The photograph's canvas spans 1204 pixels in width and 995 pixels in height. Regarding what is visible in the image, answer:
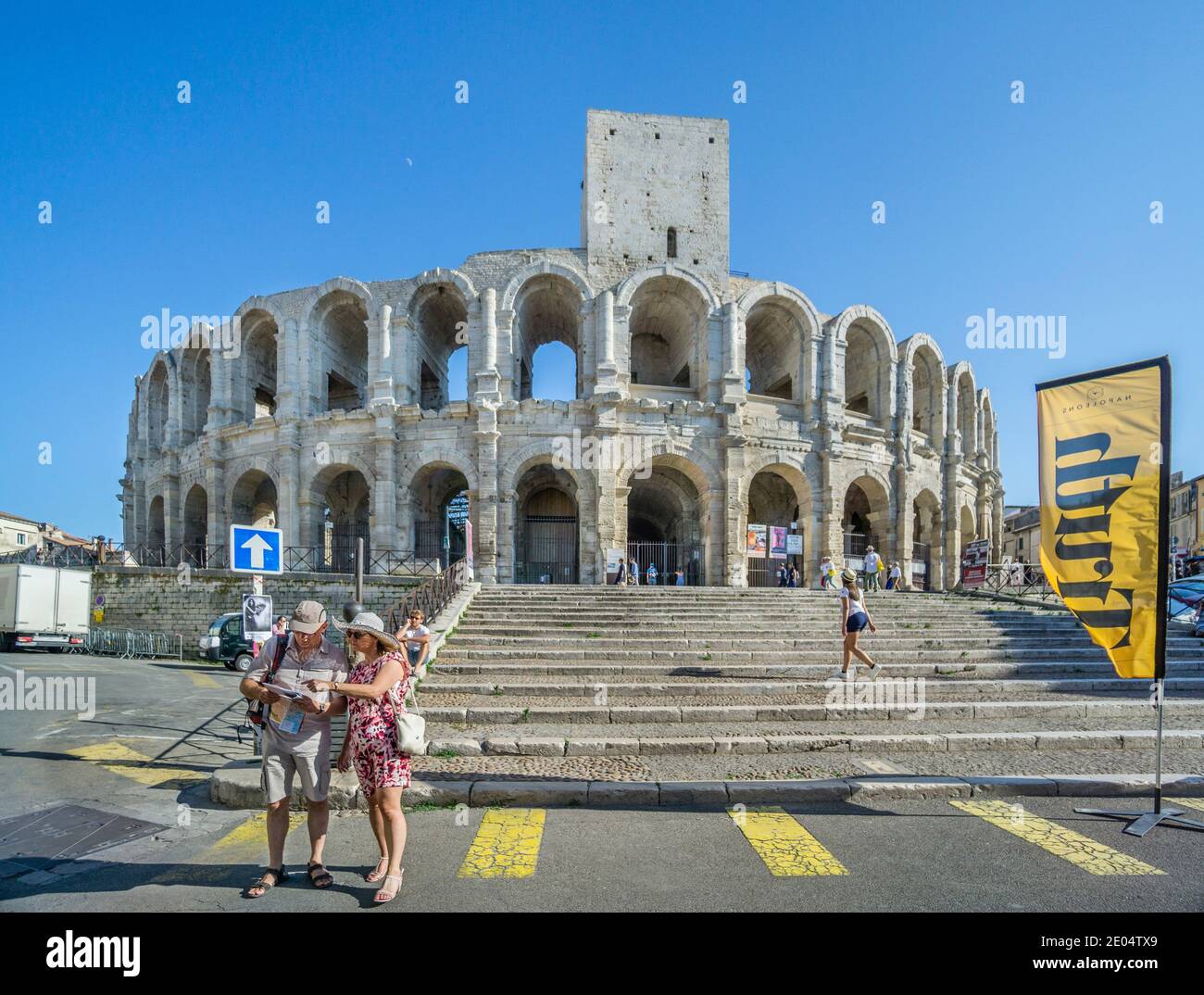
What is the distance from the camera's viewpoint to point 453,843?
4.26 meters

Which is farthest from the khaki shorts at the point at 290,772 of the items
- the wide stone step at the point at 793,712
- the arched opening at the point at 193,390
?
the arched opening at the point at 193,390

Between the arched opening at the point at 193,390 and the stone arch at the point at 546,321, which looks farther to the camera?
the arched opening at the point at 193,390

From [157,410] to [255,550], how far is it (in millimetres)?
26272

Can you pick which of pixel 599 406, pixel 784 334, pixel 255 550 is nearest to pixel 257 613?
pixel 255 550

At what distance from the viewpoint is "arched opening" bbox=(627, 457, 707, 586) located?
67.4ft

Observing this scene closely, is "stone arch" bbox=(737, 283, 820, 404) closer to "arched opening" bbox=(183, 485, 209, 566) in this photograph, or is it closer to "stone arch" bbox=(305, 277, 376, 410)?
"stone arch" bbox=(305, 277, 376, 410)

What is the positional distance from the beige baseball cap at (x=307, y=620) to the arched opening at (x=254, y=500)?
63.6 feet

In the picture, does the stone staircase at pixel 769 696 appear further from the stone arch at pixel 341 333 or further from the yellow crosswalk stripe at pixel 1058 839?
the stone arch at pixel 341 333

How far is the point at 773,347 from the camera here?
2436 centimetres

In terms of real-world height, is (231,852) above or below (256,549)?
below

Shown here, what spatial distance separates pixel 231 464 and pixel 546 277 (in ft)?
45.2

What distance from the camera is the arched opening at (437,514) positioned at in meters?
20.9

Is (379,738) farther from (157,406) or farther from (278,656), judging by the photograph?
(157,406)

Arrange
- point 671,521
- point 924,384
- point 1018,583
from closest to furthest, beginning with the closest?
point 1018,583
point 671,521
point 924,384
